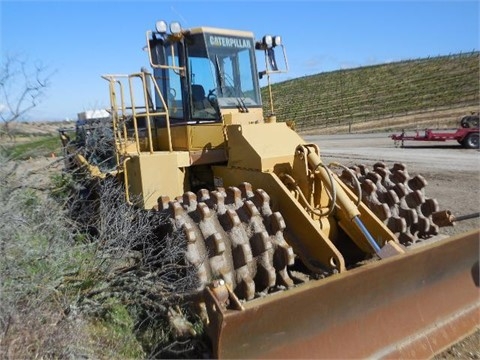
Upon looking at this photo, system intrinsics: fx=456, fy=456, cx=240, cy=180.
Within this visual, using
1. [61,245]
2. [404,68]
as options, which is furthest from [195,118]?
[404,68]

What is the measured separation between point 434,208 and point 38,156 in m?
4.22

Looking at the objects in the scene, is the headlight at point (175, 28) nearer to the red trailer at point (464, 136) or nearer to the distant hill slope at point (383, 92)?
the red trailer at point (464, 136)

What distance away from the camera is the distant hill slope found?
36.5 metres

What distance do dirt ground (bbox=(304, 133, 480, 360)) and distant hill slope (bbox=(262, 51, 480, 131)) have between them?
14683 millimetres

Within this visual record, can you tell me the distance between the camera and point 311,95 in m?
44.3

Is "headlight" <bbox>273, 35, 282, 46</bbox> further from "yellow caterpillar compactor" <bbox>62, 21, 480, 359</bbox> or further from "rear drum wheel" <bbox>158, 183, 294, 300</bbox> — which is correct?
"rear drum wheel" <bbox>158, 183, 294, 300</bbox>

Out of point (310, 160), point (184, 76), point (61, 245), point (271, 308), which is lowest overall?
point (271, 308)

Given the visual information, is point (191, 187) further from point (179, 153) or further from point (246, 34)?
point (246, 34)

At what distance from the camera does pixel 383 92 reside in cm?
Result: 4291

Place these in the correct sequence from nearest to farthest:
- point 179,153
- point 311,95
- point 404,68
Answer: point 179,153 < point 311,95 < point 404,68

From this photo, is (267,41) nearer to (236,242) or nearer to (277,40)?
(277,40)

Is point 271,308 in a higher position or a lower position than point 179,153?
lower

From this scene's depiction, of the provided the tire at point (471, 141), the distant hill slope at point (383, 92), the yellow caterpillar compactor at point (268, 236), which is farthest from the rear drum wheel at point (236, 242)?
the distant hill slope at point (383, 92)

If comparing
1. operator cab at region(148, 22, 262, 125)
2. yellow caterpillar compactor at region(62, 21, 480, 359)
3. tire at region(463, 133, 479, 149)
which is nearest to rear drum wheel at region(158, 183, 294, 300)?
yellow caterpillar compactor at region(62, 21, 480, 359)
